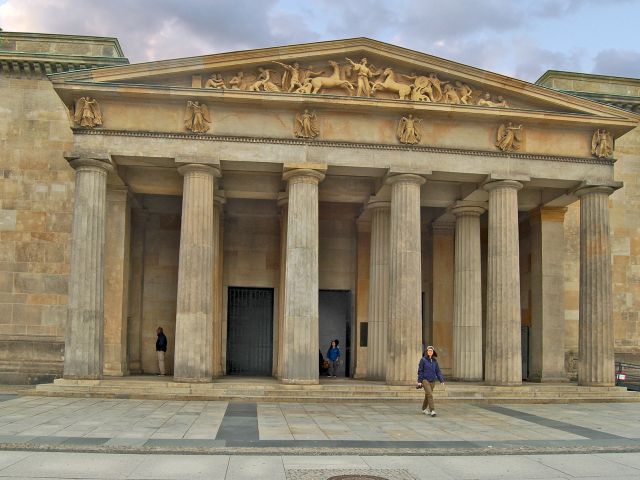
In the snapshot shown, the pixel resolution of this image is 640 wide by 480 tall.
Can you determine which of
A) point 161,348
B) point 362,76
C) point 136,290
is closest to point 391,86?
point 362,76

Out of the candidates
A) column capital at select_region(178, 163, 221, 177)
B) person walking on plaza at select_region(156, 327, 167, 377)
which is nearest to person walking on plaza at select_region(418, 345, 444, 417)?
column capital at select_region(178, 163, 221, 177)

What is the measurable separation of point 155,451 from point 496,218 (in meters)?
18.6

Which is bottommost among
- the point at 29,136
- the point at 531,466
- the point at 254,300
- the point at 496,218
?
the point at 531,466

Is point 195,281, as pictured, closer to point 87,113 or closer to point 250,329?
point 87,113

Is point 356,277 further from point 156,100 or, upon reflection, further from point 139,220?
point 156,100

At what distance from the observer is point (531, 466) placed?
47.1 ft

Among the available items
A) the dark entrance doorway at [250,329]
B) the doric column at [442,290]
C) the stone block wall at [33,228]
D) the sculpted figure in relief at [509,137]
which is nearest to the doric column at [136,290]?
the stone block wall at [33,228]

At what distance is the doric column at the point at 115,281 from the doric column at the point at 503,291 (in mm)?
15650

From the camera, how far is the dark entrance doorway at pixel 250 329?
1409 inches

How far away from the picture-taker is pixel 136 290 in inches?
1328

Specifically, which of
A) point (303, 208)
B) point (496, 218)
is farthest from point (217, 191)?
point (496, 218)

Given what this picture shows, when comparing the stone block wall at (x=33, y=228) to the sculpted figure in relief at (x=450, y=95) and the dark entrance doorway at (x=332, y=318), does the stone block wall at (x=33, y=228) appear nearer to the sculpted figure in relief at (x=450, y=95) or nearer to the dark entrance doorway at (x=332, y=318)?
the dark entrance doorway at (x=332, y=318)

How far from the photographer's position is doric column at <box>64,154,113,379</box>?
2611 centimetres

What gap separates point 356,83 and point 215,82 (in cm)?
567
